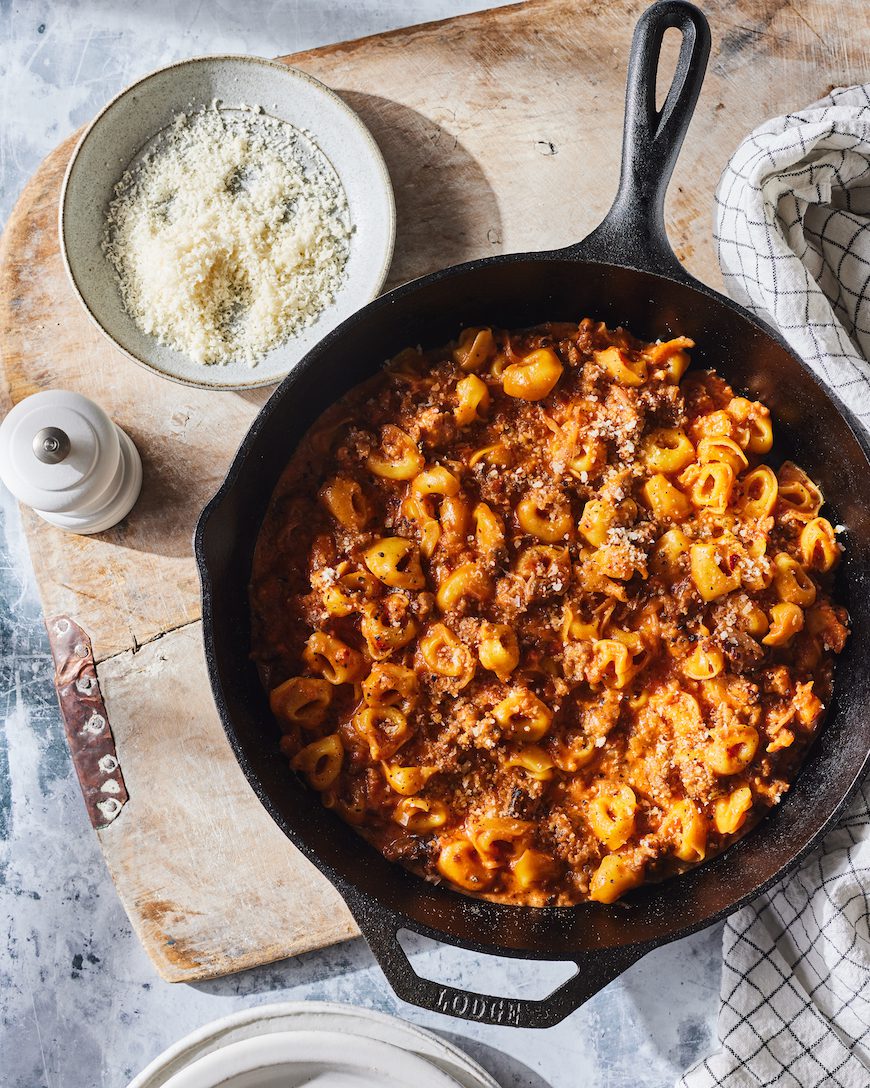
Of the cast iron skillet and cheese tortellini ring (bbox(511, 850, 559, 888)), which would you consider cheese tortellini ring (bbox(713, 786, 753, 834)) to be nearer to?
the cast iron skillet

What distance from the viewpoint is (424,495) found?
3170 millimetres

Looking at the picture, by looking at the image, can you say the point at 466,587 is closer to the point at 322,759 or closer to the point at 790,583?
the point at 322,759

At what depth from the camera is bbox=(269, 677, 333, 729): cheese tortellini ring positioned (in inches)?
123

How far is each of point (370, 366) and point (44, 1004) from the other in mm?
2607

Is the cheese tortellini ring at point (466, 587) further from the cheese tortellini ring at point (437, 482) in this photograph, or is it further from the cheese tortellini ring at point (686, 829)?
the cheese tortellini ring at point (686, 829)

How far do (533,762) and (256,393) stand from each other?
5.16 ft

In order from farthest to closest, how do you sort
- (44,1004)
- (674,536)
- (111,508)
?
(44,1004), (111,508), (674,536)

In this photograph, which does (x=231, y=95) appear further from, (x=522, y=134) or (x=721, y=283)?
(x=721, y=283)

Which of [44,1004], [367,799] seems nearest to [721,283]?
[367,799]

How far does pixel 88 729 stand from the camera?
3.47 meters

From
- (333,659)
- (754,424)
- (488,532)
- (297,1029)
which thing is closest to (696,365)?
(754,424)

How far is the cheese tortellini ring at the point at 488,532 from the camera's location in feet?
10.2

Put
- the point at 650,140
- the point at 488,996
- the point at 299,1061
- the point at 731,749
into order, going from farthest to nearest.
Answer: the point at 299,1061, the point at 731,749, the point at 650,140, the point at 488,996

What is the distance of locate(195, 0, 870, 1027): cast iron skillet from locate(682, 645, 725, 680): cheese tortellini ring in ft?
1.67
